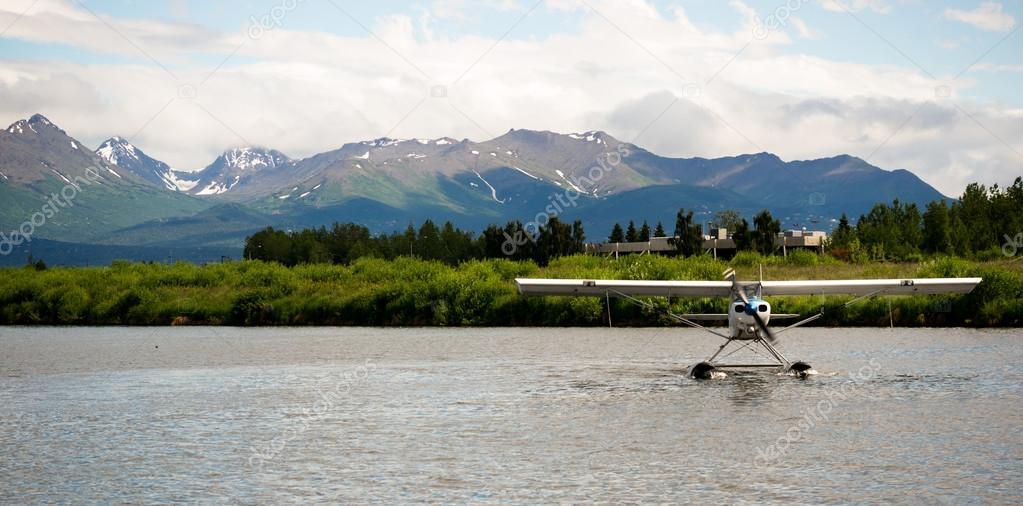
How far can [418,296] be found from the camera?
66.9 meters

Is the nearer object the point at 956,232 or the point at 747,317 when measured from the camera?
the point at 747,317

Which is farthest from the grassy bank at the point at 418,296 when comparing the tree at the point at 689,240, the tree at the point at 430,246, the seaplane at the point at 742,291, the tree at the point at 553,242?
the tree at the point at 430,246

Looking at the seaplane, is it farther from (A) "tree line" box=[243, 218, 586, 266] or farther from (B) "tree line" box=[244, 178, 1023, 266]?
(A) "tree line" box=[243, 218, 586, 266]

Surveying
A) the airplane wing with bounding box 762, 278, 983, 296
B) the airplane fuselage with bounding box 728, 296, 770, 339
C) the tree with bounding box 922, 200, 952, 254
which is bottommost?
the airplane fuselage with bounding box 728, 296, 770, 339

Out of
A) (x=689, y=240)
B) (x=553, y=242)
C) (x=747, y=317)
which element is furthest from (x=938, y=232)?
(x=747, y=317)

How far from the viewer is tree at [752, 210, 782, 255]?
436ft

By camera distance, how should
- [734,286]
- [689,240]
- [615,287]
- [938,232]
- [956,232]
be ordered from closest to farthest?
1. [734,286]
2. [615,287]
3. [956,232]
4. [938,232]
5. [689,240]

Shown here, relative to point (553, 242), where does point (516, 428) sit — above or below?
below

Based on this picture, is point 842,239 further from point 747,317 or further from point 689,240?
point 747,317

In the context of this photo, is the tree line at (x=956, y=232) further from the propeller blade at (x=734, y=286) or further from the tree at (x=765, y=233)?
the propeller blade at (x=734, y=286)

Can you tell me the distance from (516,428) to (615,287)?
36.6 ft

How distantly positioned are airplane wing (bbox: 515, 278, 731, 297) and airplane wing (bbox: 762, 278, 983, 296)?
5.82 ft

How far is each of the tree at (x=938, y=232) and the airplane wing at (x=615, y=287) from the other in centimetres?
7561

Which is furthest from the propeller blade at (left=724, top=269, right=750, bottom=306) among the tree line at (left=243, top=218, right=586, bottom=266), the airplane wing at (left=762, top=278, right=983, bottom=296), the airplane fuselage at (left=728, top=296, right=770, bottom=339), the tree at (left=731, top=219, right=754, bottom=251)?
the tree at (left=731, top=219, right=754, bottom=251)
